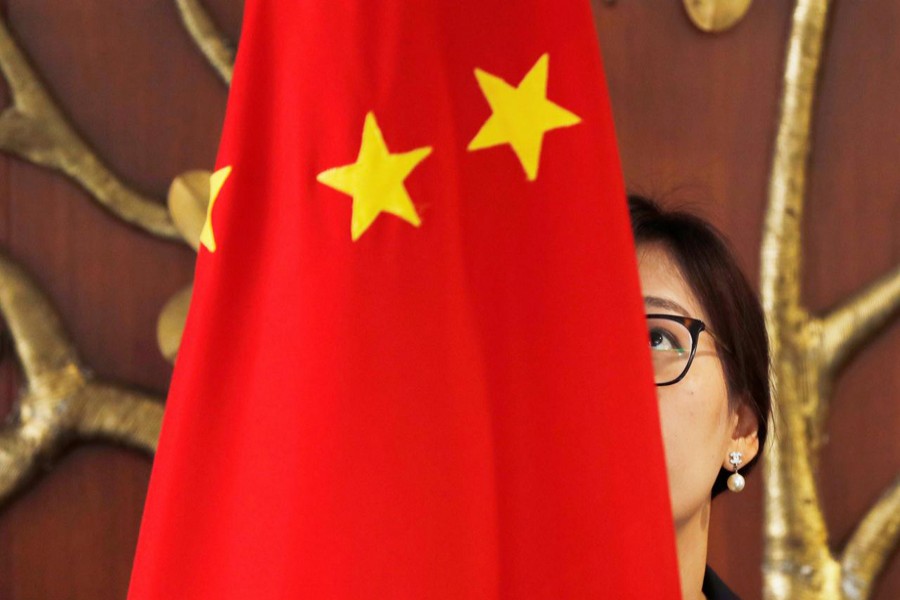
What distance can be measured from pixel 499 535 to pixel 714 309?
0.46 m

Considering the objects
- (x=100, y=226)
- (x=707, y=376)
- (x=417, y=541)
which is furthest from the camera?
(x=100, y=226)

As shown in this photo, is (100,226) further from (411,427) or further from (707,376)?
(411,427)

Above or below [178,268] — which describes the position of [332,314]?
above

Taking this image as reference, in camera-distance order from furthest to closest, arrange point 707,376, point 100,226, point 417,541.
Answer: point 100,226, point 707,376, point 417,541

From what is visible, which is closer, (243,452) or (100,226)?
(243,452)

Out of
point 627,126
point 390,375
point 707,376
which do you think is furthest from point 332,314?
point 627,126

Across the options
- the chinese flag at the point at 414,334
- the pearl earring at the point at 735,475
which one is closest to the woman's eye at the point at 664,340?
the pearl earring at the point at 735,475

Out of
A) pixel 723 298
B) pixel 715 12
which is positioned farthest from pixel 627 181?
pixel 723 298

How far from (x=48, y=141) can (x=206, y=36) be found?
21 centimetres

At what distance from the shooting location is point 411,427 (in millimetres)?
347

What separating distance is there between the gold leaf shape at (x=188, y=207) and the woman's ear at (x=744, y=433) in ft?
1.91

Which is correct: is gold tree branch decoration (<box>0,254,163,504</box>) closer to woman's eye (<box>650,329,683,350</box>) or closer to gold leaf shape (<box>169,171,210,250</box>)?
gold leaf shape (<box>169,171,210,250</box>)

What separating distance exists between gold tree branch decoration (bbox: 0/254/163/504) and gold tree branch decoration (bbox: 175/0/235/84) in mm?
310

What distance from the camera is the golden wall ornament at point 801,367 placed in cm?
107
